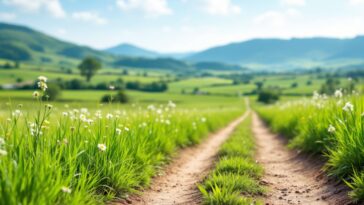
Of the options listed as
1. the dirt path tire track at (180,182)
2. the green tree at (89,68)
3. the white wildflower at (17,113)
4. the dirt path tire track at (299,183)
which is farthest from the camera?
the green tree at (89,68)

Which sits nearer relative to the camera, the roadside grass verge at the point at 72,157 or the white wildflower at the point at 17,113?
the roadside grass verge at the point at 72,157

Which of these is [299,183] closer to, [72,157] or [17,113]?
[72,157]

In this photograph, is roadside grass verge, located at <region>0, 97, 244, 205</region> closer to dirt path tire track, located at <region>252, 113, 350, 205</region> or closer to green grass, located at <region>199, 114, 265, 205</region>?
green grass, located at <region>199, 114, 265, 205</region>

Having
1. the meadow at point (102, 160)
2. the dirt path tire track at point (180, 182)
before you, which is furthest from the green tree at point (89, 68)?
the meadow at point (102, 160)

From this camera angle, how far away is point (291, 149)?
48.2 ft

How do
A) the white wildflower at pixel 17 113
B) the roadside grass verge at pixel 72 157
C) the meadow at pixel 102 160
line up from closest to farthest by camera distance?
the roadside grass verge at pixel 72 157, the meadow at pixel 102 160, the white wildflower at pixel 17 113

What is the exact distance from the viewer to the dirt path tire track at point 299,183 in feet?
24.3

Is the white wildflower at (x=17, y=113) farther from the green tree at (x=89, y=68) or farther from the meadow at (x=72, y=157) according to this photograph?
the green tree at (x=89, y=68)

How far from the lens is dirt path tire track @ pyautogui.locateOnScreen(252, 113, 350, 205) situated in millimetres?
7418

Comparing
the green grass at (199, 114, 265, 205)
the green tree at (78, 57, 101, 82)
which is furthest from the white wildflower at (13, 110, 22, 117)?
the green tree at (78, 57, 101, 82)

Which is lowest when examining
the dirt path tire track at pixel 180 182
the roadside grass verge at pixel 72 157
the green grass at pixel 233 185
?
the dirt path tire track at pixel 180 182

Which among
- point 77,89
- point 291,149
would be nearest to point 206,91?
point 77,89

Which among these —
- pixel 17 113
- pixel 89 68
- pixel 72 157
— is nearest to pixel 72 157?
pixel 72 157

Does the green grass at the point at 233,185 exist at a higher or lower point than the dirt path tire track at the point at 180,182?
higher
